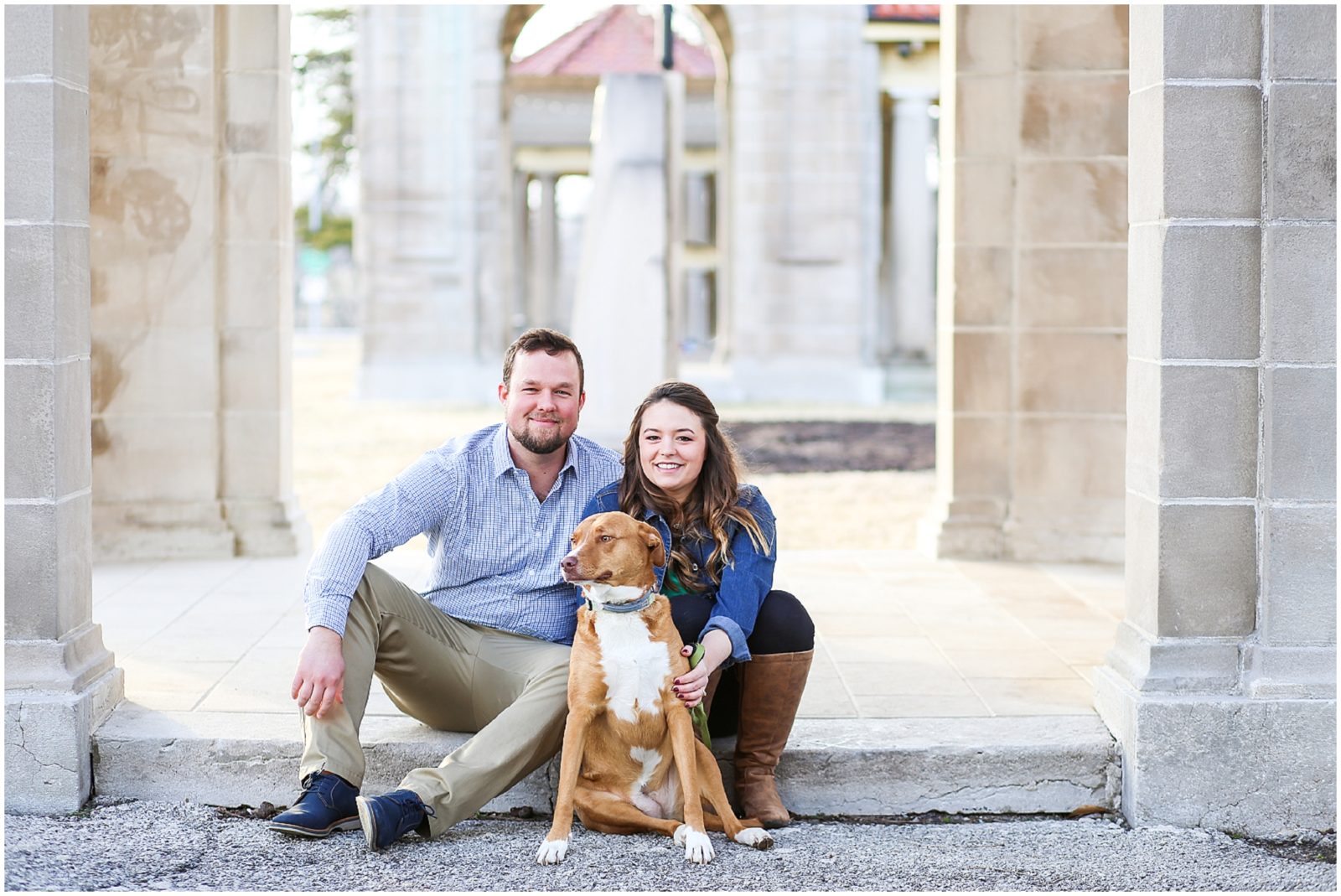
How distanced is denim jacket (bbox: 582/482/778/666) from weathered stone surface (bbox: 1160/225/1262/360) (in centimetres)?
132

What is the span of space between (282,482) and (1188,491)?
5063mm

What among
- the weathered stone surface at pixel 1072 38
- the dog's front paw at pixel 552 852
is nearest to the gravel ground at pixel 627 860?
the dog's front paw at pixel 552 852

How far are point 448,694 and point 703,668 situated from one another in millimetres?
916

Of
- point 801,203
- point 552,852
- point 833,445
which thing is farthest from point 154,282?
point 801,203

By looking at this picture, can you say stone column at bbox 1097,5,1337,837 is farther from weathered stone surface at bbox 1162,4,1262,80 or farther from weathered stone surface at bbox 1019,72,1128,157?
weathered stone surface at bbox 1019,72,1128,157

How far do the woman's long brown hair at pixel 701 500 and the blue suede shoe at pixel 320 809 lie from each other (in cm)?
112

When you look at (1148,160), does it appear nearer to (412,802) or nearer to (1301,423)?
(1301,423)

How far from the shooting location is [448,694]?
187 inches

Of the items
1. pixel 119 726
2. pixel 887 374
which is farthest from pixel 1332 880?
pixel 887 374

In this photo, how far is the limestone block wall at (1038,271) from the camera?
814cm

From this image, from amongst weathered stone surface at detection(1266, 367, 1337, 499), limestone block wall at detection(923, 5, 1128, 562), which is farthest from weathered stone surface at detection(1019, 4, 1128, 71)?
weathered stone surface at detection(1266, 367, 1337, 499)

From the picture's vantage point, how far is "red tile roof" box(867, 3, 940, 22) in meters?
20.9

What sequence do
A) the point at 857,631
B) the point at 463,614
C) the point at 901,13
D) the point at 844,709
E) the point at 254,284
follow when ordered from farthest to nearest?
1. the point at 901,13
2. the point at 254,284
3. the point at 857,631
4. the point at 844,709
5. the point at 463,614

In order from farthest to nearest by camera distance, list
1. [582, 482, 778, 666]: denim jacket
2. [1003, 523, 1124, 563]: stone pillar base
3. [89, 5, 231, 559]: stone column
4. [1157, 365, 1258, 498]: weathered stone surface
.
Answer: [1003, 523, 1124, 563]: stone pillar base → [89, 5, 231, 559]: stone column → [1157, 365, 1258, 498]: weathered stone surface → [582, 482, 778, 666]: denim jacket
